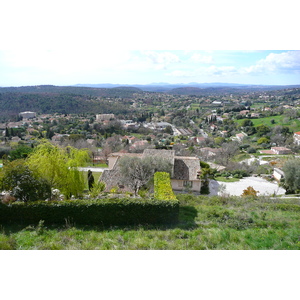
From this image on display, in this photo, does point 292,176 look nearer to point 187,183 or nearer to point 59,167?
point 187,183

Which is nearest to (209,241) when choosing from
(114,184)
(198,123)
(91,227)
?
(91,227)

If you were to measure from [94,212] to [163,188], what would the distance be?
9.28ft

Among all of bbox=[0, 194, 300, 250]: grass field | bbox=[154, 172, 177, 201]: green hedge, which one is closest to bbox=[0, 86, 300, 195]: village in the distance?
bbox=[154, 172, 177, 201]: green hedge

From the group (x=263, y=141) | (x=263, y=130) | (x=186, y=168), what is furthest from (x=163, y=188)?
(x=263, y=130)

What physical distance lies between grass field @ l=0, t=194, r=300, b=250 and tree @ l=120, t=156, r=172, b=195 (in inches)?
195

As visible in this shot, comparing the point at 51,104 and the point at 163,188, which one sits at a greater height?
the point at 51,104

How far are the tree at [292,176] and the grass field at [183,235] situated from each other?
7544 millimetres

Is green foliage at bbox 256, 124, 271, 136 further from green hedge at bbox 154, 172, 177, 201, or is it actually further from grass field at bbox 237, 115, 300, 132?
green hedge at bbox 154, 172, 177, 201

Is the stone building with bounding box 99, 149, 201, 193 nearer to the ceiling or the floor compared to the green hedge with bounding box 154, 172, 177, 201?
nearer to the floor

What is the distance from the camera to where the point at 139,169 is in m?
11.6

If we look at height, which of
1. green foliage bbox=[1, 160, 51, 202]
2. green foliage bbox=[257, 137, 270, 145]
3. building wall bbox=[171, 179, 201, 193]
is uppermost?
green foliage bbox=[1, 160, 51, 202]

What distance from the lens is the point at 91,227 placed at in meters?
5.66

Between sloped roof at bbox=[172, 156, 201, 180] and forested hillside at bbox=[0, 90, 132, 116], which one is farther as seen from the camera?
forested hillside at bbox=[0, 90, 132, 116]

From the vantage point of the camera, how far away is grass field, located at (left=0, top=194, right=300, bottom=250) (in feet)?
13.7
